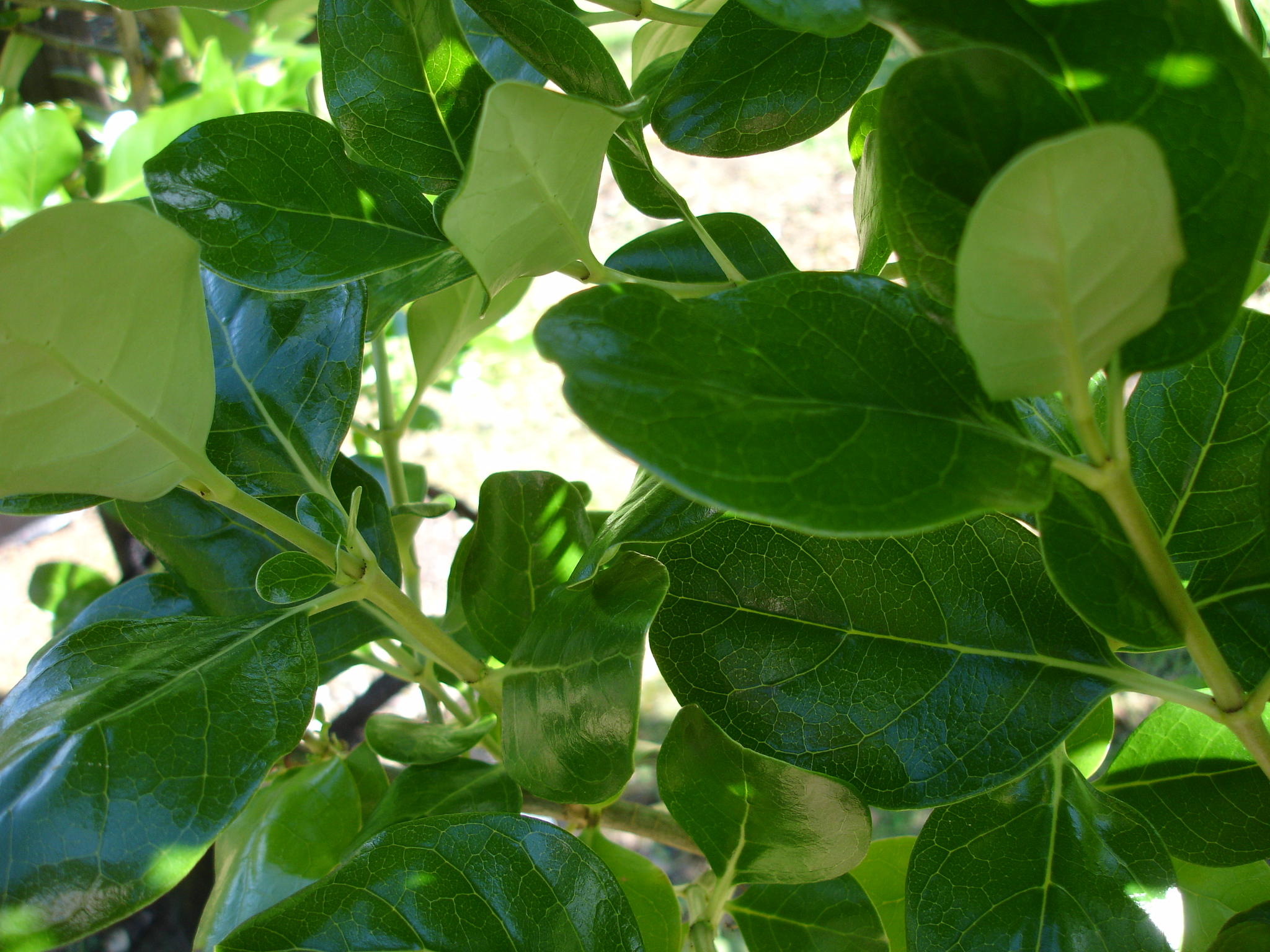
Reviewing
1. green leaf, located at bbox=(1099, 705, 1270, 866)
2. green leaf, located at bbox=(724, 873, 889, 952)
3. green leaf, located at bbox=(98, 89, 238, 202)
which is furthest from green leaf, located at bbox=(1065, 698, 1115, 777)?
green leaf, located at bbox=(98, 89, 238, 202)

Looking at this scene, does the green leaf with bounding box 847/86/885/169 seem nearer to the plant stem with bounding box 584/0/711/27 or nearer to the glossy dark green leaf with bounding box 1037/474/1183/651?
the plant stem with bounding box 584/0/711/27

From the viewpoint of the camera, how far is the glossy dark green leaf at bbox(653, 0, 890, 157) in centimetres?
47

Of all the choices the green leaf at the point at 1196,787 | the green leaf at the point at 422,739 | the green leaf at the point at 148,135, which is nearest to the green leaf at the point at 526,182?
the green leaf at the point at 422,739

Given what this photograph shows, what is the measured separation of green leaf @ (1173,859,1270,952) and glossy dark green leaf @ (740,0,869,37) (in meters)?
0.55

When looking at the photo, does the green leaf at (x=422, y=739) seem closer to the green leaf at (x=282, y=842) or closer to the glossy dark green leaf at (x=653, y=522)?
the green leaf at (x=282, y=842)

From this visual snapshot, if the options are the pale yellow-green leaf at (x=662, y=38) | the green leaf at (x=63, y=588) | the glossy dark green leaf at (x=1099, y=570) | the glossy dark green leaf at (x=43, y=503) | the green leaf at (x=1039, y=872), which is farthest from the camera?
the green leaf at (x=63, y=588)

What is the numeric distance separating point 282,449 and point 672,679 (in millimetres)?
290

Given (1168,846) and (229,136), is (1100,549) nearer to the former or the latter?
(1168,846)

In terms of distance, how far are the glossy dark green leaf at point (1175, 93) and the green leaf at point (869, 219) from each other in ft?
0.52

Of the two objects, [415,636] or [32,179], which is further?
[32,179]

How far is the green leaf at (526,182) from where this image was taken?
1.11 ft

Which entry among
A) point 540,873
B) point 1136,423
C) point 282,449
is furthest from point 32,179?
point 1136,423

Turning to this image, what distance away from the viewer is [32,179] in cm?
114

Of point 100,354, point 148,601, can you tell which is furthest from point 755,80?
point 148,601
